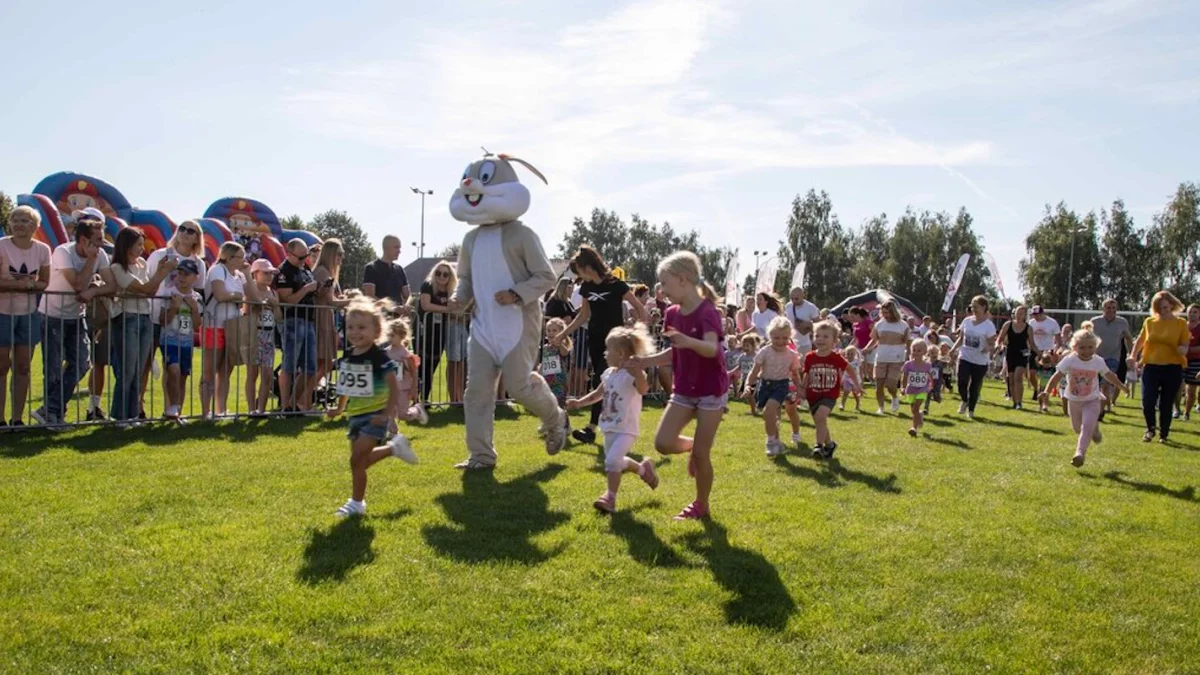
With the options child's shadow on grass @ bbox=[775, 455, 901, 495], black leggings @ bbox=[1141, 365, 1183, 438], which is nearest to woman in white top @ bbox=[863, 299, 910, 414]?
black leggings @ bbox=[1141, 365, 1183, 438]

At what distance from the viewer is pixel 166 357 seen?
9859 millimetres

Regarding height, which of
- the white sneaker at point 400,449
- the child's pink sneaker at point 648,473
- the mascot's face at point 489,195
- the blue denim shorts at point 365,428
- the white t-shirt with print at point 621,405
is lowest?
the child's pink sneaker at point 648,473

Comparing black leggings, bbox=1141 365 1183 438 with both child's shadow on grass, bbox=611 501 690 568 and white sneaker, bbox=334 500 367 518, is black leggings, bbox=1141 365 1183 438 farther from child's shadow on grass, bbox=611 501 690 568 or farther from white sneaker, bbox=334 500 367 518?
white sneaker, bbox=334 500 367 518

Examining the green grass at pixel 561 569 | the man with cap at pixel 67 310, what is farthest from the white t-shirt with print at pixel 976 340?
the man with cap at pixel 67 310

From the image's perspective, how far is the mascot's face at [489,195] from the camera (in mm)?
7637

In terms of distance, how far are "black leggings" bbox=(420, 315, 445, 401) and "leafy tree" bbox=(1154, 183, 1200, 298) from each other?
61173mm

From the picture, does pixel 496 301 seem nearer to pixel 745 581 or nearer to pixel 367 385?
pixel 367 385

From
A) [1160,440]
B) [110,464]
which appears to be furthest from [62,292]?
[1160,440]

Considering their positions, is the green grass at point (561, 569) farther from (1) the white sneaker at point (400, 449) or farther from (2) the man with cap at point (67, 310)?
(2) the man with cap at point (67, 310)

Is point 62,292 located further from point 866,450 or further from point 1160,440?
point 1160,440

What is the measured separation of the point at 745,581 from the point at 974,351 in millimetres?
12080

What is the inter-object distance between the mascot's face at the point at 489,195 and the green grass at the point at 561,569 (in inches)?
83.6

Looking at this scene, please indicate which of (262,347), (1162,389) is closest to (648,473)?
(262,347)

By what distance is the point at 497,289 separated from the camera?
303 inches
